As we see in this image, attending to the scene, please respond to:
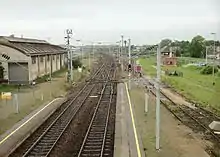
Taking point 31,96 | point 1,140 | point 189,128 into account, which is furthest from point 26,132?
point 31,96

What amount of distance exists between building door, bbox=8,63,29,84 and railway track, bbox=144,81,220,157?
1645 centimetres

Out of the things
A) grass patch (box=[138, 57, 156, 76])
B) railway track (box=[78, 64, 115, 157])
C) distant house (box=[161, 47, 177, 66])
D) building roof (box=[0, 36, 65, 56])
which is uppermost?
building roof (box=[0, 36, 65, 56])

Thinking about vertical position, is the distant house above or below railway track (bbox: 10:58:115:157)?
above

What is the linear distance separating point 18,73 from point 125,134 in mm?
23941

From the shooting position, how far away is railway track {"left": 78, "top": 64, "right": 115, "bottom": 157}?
14.8 metres

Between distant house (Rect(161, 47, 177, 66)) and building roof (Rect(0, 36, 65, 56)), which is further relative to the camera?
building roof (Rect(0, 36, 65, 56))

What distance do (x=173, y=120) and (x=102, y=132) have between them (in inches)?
206

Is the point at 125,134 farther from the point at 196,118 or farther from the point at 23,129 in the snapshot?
the point at 196,118

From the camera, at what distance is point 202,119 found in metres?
22.1

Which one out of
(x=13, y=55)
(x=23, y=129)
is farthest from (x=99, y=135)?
(x=13, y=55)

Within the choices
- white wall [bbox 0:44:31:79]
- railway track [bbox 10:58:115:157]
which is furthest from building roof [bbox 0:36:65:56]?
railway track [bbox 10:58:115:157]

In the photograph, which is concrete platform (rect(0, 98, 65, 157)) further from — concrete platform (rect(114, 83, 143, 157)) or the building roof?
the building roof

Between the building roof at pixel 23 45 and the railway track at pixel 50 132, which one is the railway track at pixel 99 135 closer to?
the railway track at pixel 50 132

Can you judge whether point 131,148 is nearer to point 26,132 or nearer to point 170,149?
point 170,149
